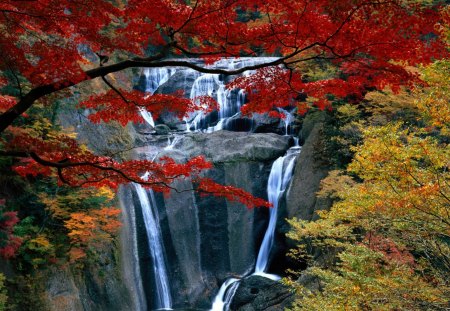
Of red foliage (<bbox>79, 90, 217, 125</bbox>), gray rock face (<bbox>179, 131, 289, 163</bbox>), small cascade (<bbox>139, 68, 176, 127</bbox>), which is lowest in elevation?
gray rock face (<bbox>179, 131, 289, 163</bbox>)

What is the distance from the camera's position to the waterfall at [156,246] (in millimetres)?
12508

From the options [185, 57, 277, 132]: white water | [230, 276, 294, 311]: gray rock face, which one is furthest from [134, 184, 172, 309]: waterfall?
[185, 57, 277, 132]: white water

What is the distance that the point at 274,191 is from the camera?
1413 centimetres

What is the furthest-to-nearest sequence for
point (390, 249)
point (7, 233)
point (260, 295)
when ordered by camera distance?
point (260, 295) → point (7, 233) → point (390, 249)

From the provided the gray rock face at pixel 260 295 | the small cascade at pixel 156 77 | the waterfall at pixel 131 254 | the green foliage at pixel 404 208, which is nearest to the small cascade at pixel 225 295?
the gray rock face at pixel 260 295

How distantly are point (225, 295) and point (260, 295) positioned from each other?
153cm

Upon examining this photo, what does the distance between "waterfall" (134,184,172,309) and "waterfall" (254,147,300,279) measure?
3431 millimetres

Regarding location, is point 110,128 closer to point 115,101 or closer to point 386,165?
point 115,101

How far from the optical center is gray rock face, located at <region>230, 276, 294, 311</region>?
10.9 metres

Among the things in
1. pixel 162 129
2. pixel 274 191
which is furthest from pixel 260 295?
pixel 162 129

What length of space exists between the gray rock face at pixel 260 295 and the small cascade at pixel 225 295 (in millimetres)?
247

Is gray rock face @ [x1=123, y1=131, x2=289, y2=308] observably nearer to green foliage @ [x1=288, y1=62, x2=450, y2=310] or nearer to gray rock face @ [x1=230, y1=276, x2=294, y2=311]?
gray rock face @ [x1=230, y1=276, x2=294, y2=311]

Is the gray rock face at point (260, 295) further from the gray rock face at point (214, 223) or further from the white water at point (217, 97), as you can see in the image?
the white water at point (217, 97)

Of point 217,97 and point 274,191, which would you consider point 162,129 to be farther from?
point 274,191
